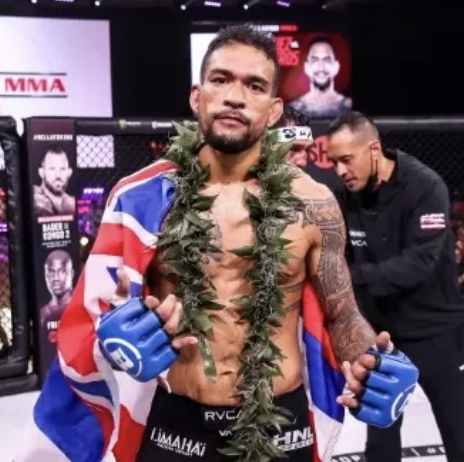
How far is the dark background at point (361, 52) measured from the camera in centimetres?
900

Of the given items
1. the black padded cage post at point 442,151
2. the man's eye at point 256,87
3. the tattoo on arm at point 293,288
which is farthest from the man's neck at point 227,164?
the black padded cage post at point 442,151

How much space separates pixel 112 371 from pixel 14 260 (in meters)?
2.45

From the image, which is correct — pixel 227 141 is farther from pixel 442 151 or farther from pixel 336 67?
pixel 336 67

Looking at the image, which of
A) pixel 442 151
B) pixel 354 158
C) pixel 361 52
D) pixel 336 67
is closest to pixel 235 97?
pixel 354 158

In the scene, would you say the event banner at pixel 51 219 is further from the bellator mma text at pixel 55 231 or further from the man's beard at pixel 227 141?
the man's beard at pixel 227 141

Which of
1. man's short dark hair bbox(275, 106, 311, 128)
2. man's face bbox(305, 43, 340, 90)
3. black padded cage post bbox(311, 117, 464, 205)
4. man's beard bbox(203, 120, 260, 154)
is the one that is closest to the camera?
man's beard bbox(203, 120, 260, 154)

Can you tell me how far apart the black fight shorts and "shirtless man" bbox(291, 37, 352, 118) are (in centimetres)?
826

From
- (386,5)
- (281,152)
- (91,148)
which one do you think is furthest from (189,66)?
(281,152)

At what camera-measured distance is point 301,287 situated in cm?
170

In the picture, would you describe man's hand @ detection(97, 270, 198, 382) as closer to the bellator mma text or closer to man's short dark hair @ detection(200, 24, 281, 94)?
man's short dark hair @ detection(200, 24, 281, 94)

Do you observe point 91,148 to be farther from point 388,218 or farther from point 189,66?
point 189,66

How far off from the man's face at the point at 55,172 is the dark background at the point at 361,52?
5130 mm

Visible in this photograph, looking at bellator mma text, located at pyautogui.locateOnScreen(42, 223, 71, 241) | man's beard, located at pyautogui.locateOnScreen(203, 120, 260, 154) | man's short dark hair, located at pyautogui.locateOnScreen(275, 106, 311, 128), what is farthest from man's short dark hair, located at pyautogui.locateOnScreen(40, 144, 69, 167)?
man's beard, located at pyautogui.locateOnScreen(203, 120, 260, 154)

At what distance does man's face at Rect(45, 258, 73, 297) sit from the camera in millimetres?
3867
